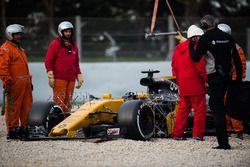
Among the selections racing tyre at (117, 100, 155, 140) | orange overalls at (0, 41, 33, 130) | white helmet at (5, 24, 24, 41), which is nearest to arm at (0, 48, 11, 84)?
orange overalls at (0, 41, 33, 130)

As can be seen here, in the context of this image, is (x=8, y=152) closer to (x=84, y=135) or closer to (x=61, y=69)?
(x=84, y=135)

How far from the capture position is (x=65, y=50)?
48.6 ft

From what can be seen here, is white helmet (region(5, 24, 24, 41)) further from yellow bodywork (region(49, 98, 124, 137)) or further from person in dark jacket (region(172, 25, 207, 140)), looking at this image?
person in dark jacket (region(172, 25, 207, 140))

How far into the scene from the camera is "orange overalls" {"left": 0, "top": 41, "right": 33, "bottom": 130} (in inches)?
535

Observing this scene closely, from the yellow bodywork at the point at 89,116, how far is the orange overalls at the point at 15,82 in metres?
1.37

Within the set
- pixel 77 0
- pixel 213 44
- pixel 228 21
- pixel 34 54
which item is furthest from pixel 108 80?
pixel 77 0

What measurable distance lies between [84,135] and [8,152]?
1.47m

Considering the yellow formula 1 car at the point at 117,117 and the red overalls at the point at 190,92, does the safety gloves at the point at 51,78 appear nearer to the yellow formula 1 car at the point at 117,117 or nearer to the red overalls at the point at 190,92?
the yellow formula 1 car at the point at 117,117

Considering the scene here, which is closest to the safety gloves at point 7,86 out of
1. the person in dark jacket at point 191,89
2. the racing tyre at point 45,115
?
the racing tyre at point 45,115

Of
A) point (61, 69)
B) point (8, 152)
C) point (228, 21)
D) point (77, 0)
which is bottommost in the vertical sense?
point (8, 152)

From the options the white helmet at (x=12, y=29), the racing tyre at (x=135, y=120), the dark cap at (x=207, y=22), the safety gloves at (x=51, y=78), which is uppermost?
the white helmet at (x=12, y=29)

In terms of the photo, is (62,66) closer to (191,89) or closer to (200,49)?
(191,89)

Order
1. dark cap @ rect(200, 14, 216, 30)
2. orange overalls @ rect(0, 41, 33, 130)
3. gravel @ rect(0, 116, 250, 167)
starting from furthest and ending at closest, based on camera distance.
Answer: orange overalls @ rect(0, 41, 33, 130)
dark cap @ rect(200, 14, 216, 30)
gravel @ rect(0, 116, 250, 167)

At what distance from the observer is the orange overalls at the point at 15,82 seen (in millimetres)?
13586
